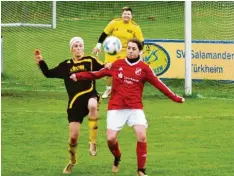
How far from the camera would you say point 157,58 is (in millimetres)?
23500

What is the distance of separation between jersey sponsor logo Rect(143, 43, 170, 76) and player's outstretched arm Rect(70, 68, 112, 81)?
36.5 feet

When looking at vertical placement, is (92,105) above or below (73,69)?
below

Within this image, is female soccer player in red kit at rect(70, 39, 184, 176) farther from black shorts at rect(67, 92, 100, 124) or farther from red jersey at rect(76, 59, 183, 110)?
black shorts at rect(67, 92, 100, 124)

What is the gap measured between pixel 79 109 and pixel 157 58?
1073cm

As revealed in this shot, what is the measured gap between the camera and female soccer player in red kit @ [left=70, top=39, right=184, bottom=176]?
1211 centimetres

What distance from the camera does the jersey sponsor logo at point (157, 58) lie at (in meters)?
23.5

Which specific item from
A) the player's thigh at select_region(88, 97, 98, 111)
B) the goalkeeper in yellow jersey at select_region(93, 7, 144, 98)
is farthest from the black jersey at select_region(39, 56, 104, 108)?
the goalkeeper in yellow jersey at select_region(93, 7, 144, 98)

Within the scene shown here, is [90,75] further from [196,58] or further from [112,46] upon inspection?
[196,58]

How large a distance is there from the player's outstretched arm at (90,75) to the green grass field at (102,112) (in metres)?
1.33

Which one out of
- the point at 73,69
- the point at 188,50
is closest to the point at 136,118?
the point at 73,69

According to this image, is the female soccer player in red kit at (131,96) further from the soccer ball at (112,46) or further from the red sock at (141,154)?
the soccer ball at (112,46)

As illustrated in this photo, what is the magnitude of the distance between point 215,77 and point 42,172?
1093cm

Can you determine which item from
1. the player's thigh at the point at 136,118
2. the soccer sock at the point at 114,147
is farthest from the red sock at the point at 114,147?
the player's thigh at the point at 136,118

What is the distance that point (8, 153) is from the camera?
1426 centimetres
